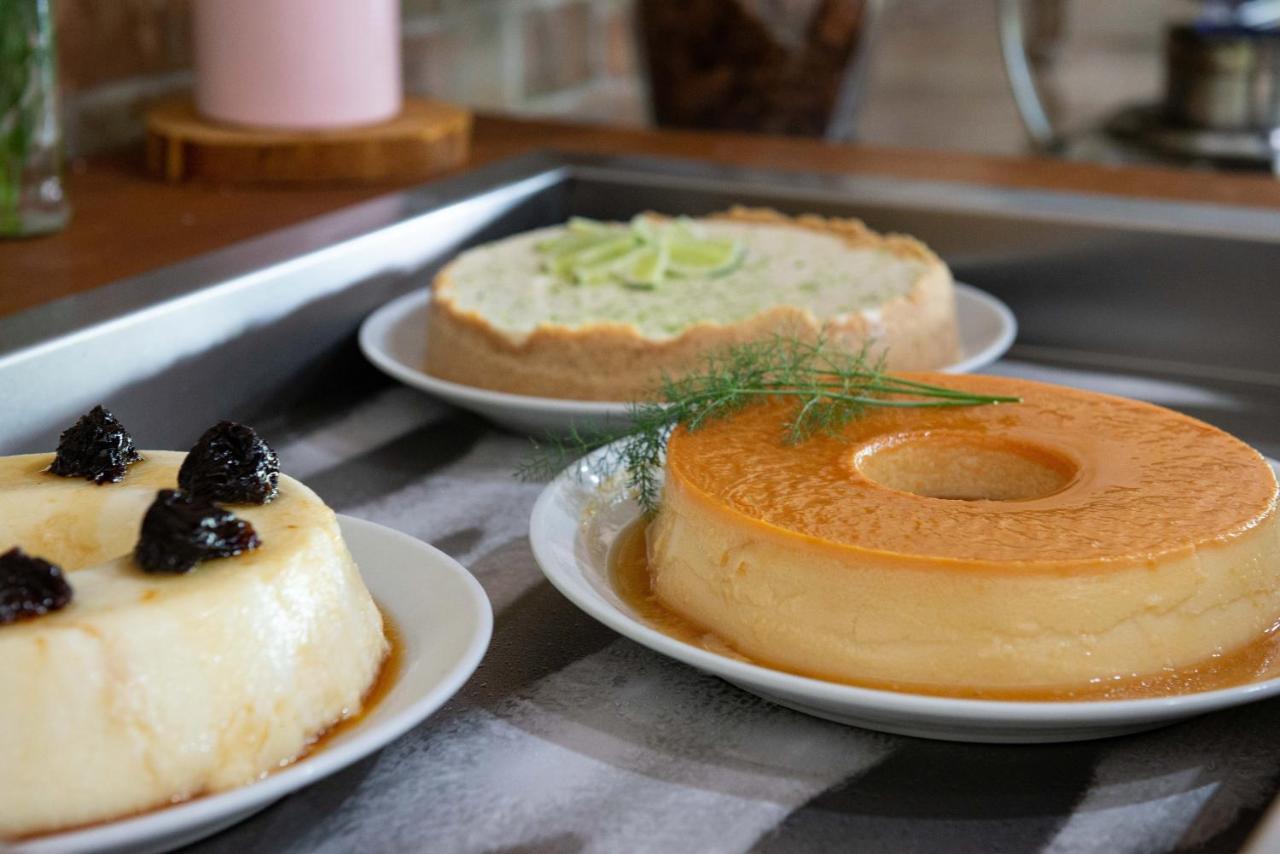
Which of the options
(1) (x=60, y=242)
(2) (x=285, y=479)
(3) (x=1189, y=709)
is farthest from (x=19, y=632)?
(1) (x=60, y=242)

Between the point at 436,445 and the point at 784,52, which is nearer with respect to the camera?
the point at 436,445

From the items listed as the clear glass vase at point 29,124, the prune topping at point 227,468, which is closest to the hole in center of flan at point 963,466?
the prune topping at point 227,468

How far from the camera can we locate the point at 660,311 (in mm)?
1601

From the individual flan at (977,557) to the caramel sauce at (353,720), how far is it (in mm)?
208

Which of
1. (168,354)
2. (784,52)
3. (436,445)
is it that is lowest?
(436,445)

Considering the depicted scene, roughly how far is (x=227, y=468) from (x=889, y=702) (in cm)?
42

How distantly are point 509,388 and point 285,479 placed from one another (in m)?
0.60

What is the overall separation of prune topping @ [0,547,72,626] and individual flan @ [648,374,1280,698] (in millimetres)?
431

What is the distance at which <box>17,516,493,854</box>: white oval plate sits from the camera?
0.75 metres

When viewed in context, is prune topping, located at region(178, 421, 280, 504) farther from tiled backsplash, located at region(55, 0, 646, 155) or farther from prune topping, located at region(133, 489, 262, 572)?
tiled backsplash, located at region(55, 0, 646, 155)

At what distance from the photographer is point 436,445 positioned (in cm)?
156

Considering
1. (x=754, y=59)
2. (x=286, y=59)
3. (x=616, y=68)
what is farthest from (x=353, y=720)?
(x=616, y=68)

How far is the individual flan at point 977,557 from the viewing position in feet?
3.08

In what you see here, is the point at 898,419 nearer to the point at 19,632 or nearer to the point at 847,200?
the point at 19,632
